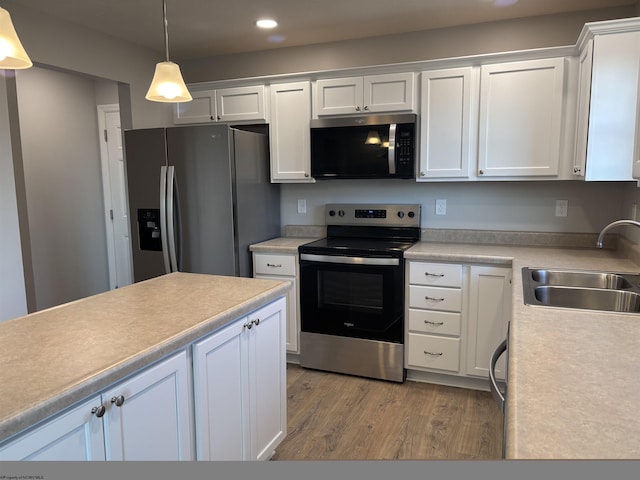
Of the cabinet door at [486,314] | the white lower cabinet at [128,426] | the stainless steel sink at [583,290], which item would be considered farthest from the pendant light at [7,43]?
the cabinet door at [486,314]

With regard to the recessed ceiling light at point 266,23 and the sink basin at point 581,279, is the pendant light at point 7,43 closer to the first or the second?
the recessed ceiling light at point 266,23

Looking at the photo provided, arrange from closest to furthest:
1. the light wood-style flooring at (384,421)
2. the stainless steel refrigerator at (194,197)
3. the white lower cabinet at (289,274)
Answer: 1. the light wood-style flooring at (384,421)
2. the stainless steel refrigerator at (194,197)
3. the white lower cabinet at (289,274)

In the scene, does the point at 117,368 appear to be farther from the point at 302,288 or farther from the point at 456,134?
the point at 456,134

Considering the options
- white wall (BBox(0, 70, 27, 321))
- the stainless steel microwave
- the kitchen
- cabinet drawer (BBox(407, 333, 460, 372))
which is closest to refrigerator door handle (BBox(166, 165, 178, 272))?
the kitchen

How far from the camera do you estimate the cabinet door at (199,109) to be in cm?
369

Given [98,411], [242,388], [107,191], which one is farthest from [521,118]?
[107,191]

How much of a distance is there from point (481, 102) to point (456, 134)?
0.81 feet

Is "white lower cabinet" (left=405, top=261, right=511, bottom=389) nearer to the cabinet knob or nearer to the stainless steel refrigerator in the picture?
the stainless steel refrigerator

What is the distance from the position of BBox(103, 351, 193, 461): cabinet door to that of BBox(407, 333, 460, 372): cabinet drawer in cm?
183

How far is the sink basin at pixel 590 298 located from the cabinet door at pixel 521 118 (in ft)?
3.69

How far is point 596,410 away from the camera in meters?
0.88

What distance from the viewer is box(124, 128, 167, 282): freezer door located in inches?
130

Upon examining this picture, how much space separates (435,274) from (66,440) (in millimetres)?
2274

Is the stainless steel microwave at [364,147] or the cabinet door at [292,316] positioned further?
the cabinet door at [292,316]
